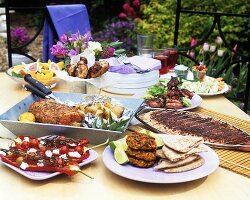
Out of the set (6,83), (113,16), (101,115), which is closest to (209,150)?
(101,115)

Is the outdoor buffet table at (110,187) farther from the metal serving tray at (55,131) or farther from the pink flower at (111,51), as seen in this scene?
the pink flower at (111,51)

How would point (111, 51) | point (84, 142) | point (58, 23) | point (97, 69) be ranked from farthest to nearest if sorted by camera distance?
point (58, 23), point (111, 51), point (97, 69), point (84, 142)

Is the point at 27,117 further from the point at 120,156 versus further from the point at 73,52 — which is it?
the point at 73,52

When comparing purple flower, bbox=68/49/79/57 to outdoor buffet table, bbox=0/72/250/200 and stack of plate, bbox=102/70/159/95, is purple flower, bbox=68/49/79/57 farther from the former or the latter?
outdoor buffet table, bbox=0/72/250/200

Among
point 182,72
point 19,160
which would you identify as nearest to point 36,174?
point 19,160

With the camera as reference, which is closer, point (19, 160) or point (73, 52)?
point (19, 160)

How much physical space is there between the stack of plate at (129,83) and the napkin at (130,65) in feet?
0.07

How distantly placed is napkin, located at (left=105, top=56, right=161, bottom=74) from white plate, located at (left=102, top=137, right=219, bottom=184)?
71 centimetres

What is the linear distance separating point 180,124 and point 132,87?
1.49 ft

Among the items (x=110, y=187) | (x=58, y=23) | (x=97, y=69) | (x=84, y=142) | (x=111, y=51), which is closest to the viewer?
(x=110, y=187)

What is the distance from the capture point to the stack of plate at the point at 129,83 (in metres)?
1.89

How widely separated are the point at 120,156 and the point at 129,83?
723 millimetres

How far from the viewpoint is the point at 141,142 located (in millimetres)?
1179

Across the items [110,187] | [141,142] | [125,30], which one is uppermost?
[141,142]
